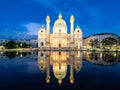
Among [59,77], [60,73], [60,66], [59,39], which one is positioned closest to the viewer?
[59,77]

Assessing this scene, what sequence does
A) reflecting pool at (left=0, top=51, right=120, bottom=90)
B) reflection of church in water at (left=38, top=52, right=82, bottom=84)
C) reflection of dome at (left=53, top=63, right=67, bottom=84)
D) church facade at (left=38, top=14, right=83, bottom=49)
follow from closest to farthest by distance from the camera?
1. reflecting pool at (left=0, top=51, right=120, bottom=90)
2. reflection of dome at (left=53, top=63, right=67, bottom=84)
3. reflection of church in water at (left=38, top=52, right=82, bottom=84)
4. church facade at (left=38, top=14, right=83, bottom=49)

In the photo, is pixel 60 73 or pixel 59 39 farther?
pixel 59 39

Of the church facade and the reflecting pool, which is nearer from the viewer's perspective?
the reflecting pool

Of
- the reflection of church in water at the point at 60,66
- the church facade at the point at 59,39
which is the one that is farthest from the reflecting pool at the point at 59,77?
the church facade at the point at 59,39

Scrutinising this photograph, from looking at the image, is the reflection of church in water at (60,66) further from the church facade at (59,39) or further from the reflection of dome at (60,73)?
the church facade at (59,39)

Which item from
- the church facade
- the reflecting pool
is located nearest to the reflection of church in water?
the reflecting pool

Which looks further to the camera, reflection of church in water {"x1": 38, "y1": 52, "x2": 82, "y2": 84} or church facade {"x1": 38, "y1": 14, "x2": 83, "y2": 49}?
church facade {"x1": 38, "y1": 14, "x2": 83, "y2": 49}

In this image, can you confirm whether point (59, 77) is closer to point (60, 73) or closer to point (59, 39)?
point (60, 73)

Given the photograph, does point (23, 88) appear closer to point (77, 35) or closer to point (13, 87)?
point (13, 87)

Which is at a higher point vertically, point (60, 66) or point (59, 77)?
point (60, 66)

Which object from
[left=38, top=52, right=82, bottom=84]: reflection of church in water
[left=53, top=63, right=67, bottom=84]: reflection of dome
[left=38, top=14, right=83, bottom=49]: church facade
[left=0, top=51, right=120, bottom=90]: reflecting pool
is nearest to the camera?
[left=0, top=51, right=120, bottom=90]: reflecting pool

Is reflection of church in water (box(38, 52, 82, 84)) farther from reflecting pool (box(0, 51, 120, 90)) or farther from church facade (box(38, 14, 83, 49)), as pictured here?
church facade (box(38, 14, 83, 49))

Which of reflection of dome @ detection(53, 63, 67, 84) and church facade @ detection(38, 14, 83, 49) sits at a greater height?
church facade @ detection(38, 14, 83, 49)

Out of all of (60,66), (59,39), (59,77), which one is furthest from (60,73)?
(59,39)
